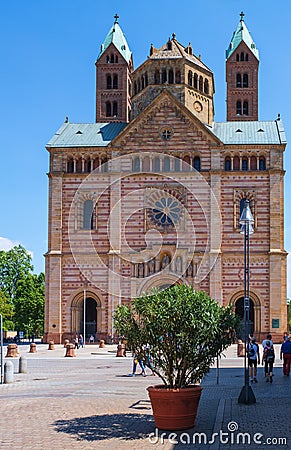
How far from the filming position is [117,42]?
3155 inches

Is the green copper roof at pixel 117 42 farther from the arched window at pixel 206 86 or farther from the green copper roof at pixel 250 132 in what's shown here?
the green copper roof at pixel 250 132

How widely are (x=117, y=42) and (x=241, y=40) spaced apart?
13501mm

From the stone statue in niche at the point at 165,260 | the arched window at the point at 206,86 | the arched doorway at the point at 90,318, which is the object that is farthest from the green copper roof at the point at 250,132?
the arched doorway at the point at 90,318

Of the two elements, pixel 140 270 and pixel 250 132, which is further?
pixel 250 132

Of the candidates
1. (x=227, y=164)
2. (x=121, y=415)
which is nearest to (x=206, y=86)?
(x=227, y=164)

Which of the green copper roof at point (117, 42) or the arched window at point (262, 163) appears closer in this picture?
the arched window at point (262, 163)

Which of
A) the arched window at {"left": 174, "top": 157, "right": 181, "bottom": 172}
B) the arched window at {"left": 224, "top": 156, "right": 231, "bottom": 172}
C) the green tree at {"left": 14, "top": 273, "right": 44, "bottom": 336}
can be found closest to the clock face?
the arched window at {"left": 224, "top": 156, "right": 231, "bottom": 172}

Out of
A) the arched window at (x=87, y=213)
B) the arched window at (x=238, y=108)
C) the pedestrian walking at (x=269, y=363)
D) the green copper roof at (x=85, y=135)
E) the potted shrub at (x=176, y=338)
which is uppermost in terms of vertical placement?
the arched window at (x=238, y=108)

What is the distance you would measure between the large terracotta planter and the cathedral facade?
145 feet

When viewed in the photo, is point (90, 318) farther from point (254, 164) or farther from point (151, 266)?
point (254, 164)

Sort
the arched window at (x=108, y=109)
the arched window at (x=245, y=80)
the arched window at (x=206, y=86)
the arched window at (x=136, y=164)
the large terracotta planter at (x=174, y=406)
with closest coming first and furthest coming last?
the large terracotta planter at (x=174, y=406) → the arched window at (x=136, y=164) → the arched window at (x=206, y=86) → the arched window at (x=245, y=80) → the arched window at (x=108, y=109)

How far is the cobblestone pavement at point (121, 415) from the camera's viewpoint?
16.3 metres

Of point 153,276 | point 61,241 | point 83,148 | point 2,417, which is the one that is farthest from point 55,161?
point 2,417

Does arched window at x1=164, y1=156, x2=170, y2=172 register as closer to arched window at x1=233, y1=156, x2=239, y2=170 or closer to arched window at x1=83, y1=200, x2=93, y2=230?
arched window at x1=233, y1=156, x2=239, y2=170
